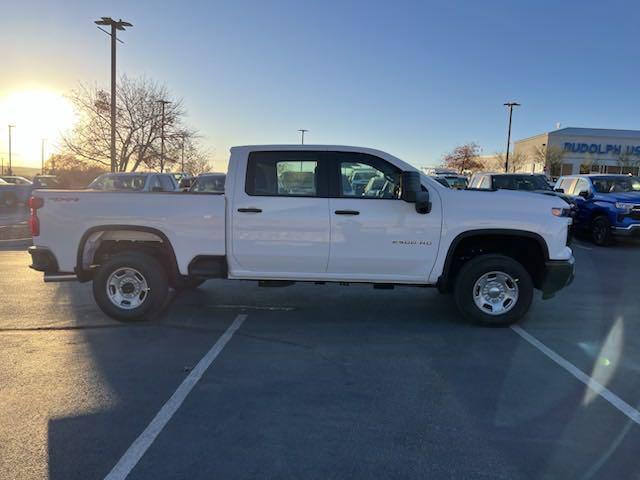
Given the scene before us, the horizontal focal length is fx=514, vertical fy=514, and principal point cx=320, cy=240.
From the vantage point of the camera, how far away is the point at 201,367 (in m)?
4.61

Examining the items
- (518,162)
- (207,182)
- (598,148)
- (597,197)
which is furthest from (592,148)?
(207,182)

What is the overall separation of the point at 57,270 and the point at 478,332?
4.80 metres

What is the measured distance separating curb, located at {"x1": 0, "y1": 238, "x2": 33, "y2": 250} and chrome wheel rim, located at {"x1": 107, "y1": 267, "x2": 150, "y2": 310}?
736cm

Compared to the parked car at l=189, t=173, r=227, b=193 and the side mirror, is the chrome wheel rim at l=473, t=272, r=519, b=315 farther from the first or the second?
the parked car at l=189, t=173, r=227, b=193

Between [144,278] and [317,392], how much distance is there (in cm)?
275

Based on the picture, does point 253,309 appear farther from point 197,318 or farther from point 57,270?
point 57,270

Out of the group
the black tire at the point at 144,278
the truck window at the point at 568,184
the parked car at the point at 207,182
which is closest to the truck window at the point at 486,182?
the truck window at the point at 568,184

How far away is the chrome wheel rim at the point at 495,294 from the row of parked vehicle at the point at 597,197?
6.31m

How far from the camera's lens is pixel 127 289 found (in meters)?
5.94

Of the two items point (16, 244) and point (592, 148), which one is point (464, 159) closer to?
point (592, 148)

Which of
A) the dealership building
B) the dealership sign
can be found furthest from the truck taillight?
the dealership sign

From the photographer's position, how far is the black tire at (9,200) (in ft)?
79.0

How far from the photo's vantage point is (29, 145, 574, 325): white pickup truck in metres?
5.59

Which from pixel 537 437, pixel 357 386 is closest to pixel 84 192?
pixel 357 386
